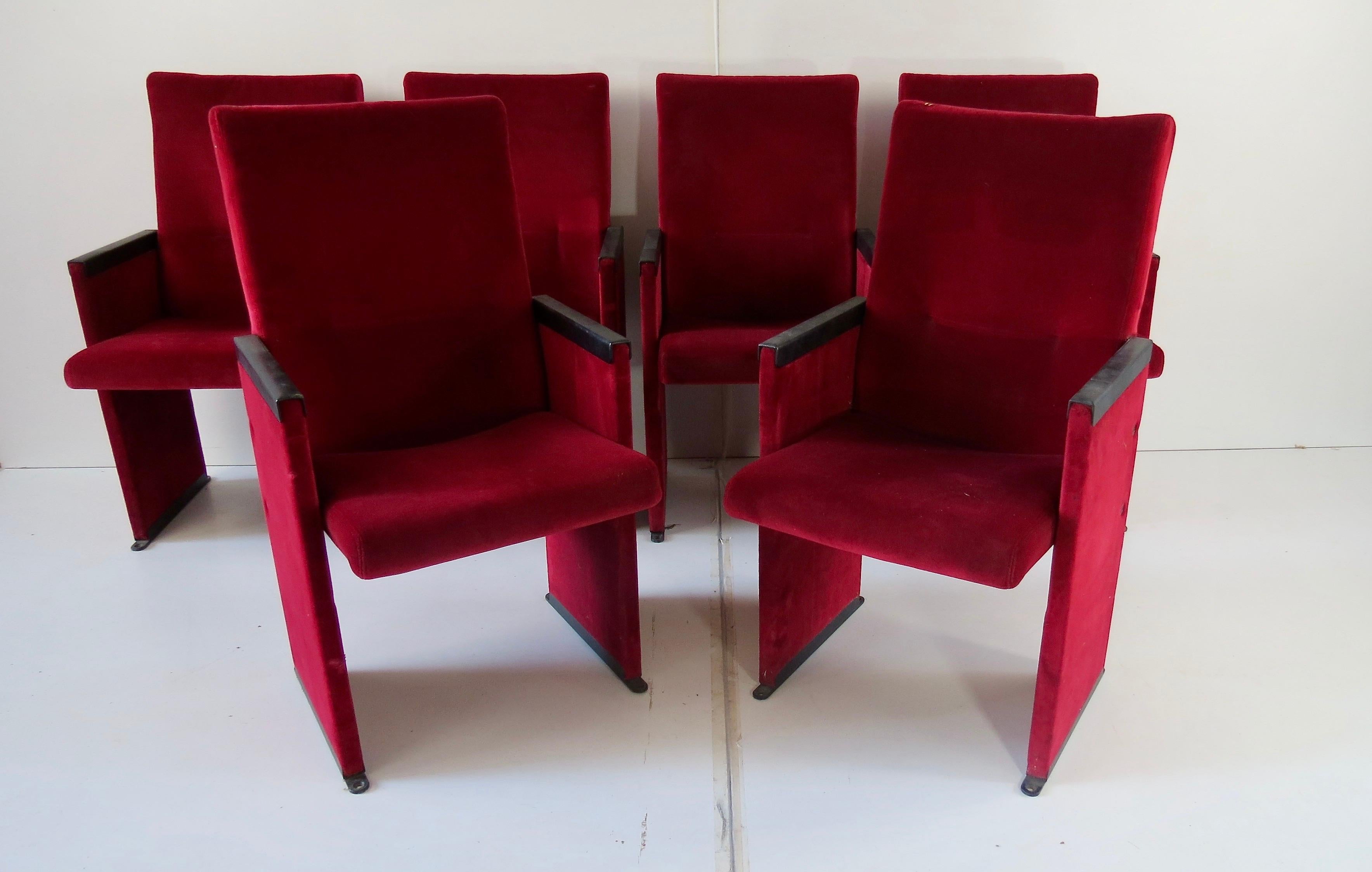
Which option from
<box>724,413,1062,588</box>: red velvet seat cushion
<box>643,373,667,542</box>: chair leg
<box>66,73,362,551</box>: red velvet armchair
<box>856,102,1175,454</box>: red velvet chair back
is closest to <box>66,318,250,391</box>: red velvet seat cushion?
<box>66,73,362,551</box>: red velvet armchair

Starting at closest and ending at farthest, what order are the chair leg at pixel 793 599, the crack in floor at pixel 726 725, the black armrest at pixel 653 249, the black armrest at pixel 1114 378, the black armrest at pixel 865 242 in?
the black armrest at pixel 1114 378 < the crack in floor at pixel 726 725 < the chair leg at pixel 793 599 < the black armrest at pixel 653 249 < the black armrest at pixel 865 242

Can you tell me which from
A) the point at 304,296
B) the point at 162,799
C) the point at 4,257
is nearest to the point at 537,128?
the point at 304,296

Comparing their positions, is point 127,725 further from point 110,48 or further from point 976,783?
point 110,48

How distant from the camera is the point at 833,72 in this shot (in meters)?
2.94

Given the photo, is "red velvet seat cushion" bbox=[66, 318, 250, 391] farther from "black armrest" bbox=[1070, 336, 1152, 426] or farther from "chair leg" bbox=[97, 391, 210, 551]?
"black armrest" bbox=[1070, 336, 1152, 426]

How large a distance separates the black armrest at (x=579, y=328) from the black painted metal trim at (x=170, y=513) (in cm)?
132

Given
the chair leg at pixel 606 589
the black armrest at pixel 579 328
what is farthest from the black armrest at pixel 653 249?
the chair leg at pixel 606 589

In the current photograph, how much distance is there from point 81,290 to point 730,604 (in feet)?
5.74

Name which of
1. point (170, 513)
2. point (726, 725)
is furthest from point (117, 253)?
point (726, 725)

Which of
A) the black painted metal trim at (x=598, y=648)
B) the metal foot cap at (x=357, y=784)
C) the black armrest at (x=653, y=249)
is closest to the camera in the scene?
the metal foot cap at (x=357, y=784)

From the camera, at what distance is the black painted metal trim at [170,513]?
265cm

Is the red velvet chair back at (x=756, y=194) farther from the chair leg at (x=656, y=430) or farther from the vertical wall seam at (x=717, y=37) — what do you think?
the chair leg at (x=656, y=430)

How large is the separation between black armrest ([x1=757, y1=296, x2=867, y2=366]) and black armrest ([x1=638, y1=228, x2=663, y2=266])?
0.64 m

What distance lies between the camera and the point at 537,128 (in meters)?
2.80
